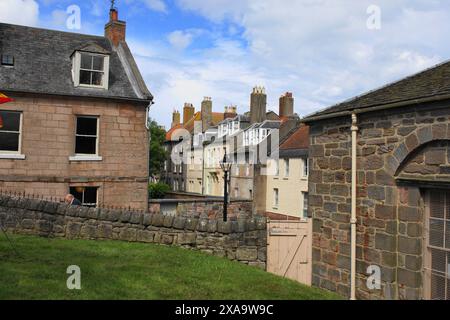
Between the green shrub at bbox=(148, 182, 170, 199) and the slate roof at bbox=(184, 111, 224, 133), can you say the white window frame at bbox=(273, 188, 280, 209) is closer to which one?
the green shrub at bbox=(148, 182, 170, 199)

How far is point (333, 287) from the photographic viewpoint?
10.6 m

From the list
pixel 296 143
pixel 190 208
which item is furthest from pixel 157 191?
pixel 190 208

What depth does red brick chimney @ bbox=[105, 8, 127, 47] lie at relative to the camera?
22.6 m

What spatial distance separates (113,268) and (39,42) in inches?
607

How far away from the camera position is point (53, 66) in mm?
19891

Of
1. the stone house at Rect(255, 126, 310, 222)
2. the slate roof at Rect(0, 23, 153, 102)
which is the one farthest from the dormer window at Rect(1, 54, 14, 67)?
the stone house at Rect(255, 126, 310, 222)

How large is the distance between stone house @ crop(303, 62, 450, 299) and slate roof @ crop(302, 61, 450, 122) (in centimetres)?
4

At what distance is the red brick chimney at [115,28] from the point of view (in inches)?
890

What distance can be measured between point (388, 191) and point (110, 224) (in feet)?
23.5

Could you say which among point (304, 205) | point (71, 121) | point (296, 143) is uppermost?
point (296, 143)

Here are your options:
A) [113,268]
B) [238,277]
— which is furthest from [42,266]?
[238,277]

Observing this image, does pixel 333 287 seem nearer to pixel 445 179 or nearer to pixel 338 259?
pixel 338 259

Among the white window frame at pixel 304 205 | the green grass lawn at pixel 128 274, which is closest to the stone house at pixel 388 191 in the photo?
the green grass lawn at pixel 128 274

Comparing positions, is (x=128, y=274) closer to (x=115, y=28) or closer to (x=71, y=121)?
(x=71, y=121)
